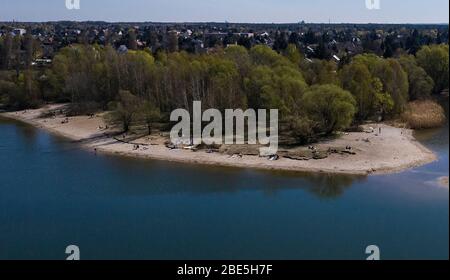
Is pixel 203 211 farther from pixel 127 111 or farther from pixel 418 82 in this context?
pixel 418 82

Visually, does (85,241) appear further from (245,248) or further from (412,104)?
(412,104)

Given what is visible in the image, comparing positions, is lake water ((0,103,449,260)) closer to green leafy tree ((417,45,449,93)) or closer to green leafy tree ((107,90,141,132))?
green leafy tree ((107,90,141,132))

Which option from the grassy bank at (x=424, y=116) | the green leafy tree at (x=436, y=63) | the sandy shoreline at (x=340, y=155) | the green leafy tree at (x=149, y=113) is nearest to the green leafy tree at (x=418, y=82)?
the green leafy tree at (x=436, y=63)

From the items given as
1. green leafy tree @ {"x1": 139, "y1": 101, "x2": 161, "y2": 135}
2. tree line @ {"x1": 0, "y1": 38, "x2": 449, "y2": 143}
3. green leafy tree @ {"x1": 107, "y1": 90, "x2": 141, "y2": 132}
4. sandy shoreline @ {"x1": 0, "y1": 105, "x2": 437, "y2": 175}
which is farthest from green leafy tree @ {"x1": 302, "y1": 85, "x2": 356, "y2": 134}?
green leafy tree @ {"x1": 107, "y1": 90, "x2": 141, "y2": 132}

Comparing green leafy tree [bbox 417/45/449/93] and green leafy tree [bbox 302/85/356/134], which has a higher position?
green leafy tree [bbox 417/45/449/93]

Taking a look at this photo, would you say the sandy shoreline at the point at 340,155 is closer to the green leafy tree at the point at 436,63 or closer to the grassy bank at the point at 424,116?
the grassy bank at the point at 424,116
